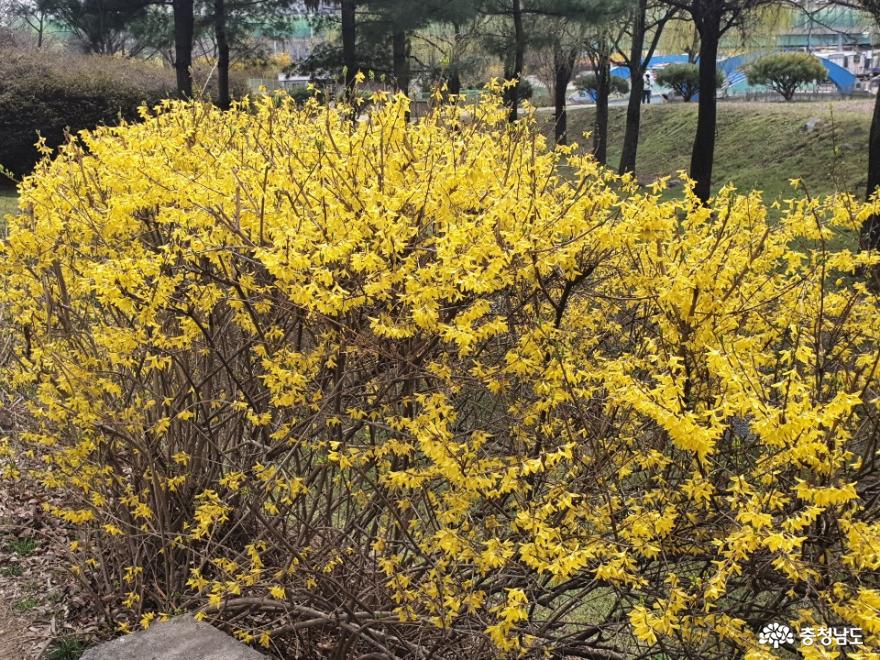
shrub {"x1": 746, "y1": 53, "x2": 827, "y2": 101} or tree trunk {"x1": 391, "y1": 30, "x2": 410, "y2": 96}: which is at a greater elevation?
shrub {"x1": 746, "y1": 53, "x2": 827, "y2": 101}

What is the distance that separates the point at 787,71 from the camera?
26719 millimetres

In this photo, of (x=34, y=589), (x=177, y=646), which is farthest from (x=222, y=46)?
(x=177, y=646)

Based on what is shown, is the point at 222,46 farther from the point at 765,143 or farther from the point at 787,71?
the point at 787,71

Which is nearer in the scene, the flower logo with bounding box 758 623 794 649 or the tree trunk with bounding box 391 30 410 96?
the flower logo with bounding box 758 623 794 649

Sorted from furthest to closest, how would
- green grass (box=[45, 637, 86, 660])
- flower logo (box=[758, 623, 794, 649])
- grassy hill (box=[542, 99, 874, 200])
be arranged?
grassy hill (box=[542, 99, 874, 200]) < green grass (box=[45, 637, 86, 660]) < flower logo (box=[758, 623, 794, 649])

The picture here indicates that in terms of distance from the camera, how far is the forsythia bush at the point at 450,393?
113 inches

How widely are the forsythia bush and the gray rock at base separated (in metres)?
0.23

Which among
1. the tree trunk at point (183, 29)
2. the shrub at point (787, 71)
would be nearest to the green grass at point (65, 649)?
the tree trunk at point (183, 29)

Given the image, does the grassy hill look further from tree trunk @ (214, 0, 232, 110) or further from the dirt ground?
the dirt ground

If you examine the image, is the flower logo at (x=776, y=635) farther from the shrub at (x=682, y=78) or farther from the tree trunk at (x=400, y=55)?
the shrub at (x=682, y=78)

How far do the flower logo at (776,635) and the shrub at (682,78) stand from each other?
2675cm

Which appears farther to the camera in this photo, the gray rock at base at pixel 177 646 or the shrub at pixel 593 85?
the shrub at pixel 593 85

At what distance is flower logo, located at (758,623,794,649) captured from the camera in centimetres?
299

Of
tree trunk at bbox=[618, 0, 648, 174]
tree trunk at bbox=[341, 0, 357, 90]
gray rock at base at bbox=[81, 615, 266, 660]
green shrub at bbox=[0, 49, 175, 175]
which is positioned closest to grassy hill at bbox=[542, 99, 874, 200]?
tree trunk at bbox=[618, 0, 648, 174]
